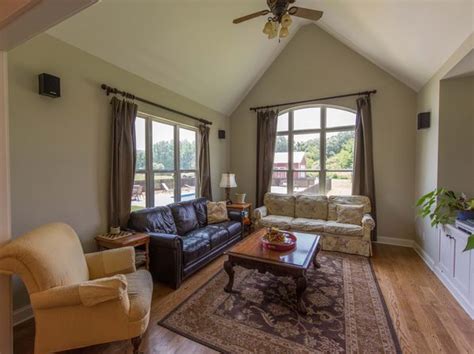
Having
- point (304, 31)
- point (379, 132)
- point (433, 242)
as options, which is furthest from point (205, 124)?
point (433, 242)

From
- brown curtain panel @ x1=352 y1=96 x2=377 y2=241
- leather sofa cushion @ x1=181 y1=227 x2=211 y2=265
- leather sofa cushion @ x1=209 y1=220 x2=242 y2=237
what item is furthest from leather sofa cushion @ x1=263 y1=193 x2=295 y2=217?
leather sofa cushion @ x1=181 y1=227 x2=211 y2=265

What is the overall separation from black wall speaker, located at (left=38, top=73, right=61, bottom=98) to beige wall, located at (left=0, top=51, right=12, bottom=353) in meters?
0.67

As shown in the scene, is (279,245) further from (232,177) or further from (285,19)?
(232,177)

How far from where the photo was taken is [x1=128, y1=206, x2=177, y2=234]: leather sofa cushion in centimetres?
283

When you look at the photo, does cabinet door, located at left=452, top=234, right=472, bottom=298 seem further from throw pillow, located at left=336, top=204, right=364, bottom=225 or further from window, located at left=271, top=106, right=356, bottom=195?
window, located at left=271, top=106, right=356, bottom=195

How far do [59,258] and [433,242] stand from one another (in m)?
4.29

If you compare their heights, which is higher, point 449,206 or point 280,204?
point 449,206

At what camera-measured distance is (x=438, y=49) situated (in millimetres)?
2643

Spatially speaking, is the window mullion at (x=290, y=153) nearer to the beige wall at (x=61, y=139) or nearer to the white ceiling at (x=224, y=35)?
the white ceiling at (x=224, y=35)

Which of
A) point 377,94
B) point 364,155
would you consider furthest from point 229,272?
point 377,94

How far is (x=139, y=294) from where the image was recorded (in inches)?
65.6

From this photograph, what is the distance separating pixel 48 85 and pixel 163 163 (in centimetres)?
186

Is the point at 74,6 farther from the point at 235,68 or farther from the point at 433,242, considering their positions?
the point at 433,242

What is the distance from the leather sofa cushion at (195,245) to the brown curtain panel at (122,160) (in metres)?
0.87
